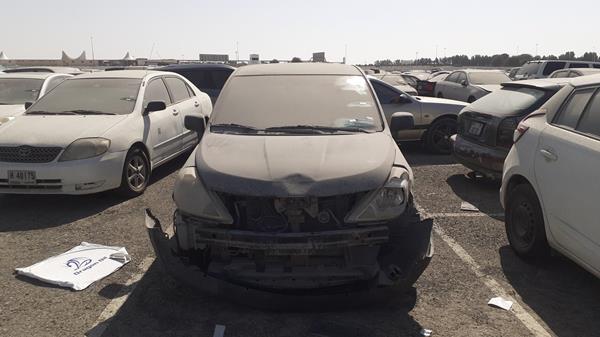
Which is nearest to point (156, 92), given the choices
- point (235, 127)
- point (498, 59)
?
point (235, 127)

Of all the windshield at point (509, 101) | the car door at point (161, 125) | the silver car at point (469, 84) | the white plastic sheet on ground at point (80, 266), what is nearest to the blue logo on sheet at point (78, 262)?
the white plastic sheet on ground at point (80, 266)

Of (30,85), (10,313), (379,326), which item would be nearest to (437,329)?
(379,326)

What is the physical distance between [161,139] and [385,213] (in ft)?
15.5

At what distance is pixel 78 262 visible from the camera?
4.43 meters

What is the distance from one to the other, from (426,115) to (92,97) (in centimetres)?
585

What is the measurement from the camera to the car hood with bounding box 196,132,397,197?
10.9 ft

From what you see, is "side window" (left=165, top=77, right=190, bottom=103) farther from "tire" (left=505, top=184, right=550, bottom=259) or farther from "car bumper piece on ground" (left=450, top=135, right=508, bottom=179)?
"tire" (left=505, top=184, right=550, bottom=259)

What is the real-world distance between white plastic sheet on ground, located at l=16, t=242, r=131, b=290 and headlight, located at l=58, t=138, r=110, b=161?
1.48m

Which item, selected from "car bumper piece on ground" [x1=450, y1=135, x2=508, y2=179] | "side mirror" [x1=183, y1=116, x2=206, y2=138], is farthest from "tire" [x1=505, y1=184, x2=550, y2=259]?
"side mirror" [x1=183, y1=116, x2=206, y2=138]

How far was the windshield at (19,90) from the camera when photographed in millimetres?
9211

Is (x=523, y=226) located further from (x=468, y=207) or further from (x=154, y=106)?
(x=154, y=106)

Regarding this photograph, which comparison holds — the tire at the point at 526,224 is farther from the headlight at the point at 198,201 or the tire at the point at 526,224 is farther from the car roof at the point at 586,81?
the headlight at the point at 198,201

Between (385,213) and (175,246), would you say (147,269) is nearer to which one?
(175,246)

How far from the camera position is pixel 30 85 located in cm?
955
